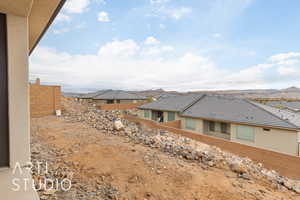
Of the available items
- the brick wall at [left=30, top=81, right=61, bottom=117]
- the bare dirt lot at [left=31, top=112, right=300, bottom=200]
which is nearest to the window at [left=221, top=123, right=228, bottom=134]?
the bare dirt lot at [left=31, top=112, right=300, bottom=200]

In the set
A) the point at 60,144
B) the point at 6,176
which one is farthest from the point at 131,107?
the point at 6,176

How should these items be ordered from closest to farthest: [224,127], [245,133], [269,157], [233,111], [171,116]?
[269,157]
[245,133]
[233,111]
[224,127]
[171,116]

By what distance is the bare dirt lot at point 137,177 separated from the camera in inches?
126

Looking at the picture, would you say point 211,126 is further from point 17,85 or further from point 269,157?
point 17,85

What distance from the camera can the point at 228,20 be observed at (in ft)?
35.5

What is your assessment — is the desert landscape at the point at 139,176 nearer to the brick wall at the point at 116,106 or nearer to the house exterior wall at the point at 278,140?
the house exterior wall at the point at 278,140

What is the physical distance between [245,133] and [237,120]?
1071 millimetres

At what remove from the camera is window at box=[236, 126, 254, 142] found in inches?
452

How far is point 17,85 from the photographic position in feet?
6.98

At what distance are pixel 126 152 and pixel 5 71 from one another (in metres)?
→ 3.96

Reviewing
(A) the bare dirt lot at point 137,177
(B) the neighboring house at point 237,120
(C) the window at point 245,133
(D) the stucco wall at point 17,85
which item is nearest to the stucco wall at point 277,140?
(B) the neighboring house at point 237,120

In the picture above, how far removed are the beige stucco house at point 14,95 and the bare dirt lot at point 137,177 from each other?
747mm

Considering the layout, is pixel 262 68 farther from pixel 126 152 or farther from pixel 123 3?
pixel 126 152

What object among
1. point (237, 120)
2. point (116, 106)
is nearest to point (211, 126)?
point (237, 120)
